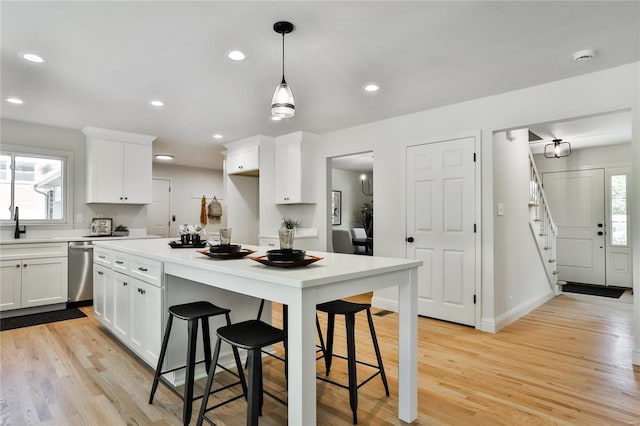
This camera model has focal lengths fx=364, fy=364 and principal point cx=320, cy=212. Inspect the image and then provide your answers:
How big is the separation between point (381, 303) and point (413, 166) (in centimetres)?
171

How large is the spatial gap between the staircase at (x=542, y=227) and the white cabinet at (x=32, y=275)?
231 inches

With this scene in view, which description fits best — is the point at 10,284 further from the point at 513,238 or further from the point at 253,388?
the point at 513,238

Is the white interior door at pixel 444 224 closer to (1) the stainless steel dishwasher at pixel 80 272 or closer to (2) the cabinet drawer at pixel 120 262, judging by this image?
(2) the cabinet drawer at pixel 120 262

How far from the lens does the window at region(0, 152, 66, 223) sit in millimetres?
4548

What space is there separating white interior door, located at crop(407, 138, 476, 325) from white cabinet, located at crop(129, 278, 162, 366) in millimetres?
2837

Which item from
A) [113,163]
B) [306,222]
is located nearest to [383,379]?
[306,222]

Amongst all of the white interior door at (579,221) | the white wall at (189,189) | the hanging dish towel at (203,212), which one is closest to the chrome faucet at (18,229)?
the white wall at (189,189)

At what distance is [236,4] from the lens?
210 centimetres

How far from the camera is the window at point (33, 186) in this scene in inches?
179

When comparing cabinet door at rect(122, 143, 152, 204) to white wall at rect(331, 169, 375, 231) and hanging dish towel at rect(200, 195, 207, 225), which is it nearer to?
hanging dish towel at rect(200, 195, 207, 225)

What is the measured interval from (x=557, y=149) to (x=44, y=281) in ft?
23.4

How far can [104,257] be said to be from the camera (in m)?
3.41

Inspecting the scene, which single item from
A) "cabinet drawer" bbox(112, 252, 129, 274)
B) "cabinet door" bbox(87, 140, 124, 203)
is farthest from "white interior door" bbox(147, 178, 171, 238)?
"cabinet drawer" bbox(112, 252, 129, 274)

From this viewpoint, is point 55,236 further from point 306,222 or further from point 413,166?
point 413,166
